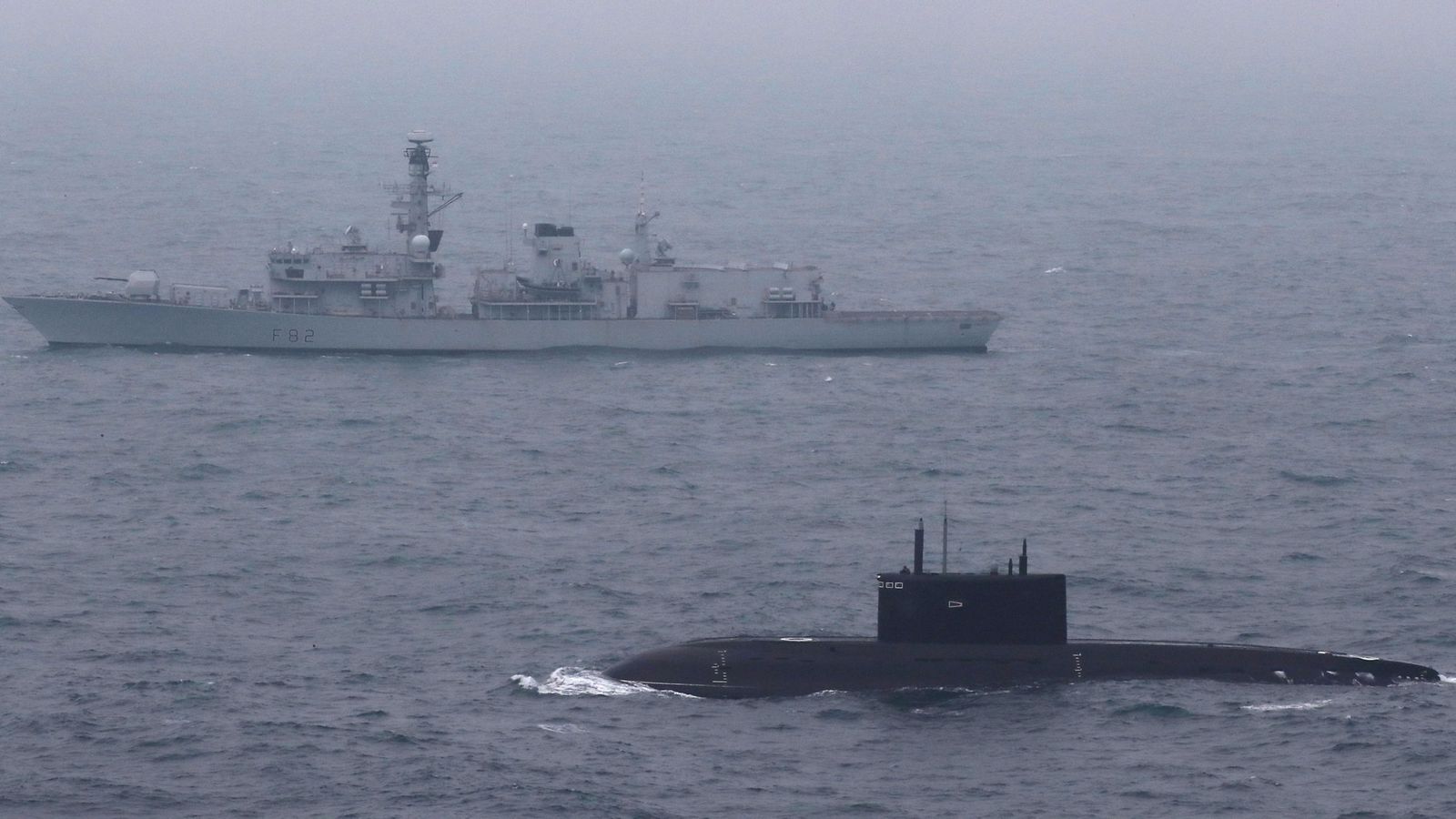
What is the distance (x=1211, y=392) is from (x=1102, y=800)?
44317 millimetres

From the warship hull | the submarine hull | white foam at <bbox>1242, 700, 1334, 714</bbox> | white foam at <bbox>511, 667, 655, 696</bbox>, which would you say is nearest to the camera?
white foam at <bbox>1242, 700, 1334, 714</bbox>

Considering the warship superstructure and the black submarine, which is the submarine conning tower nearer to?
the black submarine

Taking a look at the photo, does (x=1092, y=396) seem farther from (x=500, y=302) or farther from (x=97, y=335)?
(x=97, y=335)

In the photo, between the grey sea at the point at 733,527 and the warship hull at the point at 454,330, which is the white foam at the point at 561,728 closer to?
the grey sea at the point at 733,527

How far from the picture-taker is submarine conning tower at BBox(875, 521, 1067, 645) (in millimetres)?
48500

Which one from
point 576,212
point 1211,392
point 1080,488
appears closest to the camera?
point 1080,488

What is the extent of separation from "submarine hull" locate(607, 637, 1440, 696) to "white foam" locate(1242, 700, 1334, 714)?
1265 mm

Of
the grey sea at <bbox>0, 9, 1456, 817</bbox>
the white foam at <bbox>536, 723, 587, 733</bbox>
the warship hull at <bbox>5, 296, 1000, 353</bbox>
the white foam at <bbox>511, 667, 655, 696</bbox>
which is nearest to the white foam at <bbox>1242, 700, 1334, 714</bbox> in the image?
the grey sea at <bbox>0, 9, 1456, 817</bbox>

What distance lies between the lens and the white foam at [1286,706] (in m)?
47.1

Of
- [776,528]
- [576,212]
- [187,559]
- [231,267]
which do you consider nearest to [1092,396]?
[776,528]

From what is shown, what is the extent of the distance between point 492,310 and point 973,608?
55.0 metres

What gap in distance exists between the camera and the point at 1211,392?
3314 inches

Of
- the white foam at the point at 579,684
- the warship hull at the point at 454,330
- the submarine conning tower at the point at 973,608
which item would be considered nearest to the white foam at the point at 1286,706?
the submarine conning tower at the point at 973,608

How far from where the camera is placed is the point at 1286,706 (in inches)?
1861
